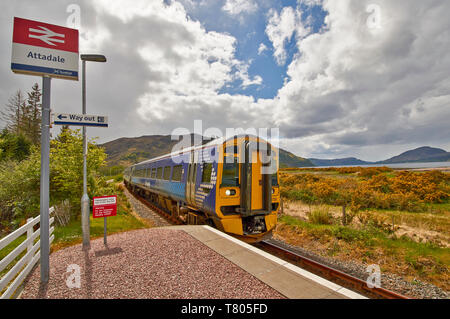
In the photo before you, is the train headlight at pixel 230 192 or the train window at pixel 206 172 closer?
the train headlight at pixel 230 192

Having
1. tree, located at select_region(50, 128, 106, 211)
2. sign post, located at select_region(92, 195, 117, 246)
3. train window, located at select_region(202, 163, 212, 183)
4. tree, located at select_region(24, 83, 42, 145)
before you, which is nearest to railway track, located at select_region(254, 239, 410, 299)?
train window, located at select_region(202, 163, 212, 183)

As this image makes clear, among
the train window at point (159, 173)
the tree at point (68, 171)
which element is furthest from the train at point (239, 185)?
the tree at point (68, 171)

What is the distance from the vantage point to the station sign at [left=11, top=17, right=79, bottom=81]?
3.12 m

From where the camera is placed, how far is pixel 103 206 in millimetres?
4980

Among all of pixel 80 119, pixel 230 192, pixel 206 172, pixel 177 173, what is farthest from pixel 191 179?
pixel 80 119

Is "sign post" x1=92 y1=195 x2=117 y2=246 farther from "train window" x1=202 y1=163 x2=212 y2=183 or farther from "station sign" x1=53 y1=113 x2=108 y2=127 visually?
"train window" x1=202 y1=163 x2=212 y2=183

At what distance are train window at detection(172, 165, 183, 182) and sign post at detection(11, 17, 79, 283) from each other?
478 centimetres

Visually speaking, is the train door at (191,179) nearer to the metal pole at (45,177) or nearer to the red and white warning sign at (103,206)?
the red and white warning sign at (103,206)

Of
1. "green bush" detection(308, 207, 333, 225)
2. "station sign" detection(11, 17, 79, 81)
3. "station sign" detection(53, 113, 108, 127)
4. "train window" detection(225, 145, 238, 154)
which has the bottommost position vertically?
"green bush" detection(308, 207, 333, 225)

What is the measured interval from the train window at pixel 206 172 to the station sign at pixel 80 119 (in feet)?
9.04

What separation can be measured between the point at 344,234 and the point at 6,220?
13.2 metres

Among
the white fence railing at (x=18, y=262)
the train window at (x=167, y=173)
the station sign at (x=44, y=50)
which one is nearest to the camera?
the white fence railing at (x=18, y=262)

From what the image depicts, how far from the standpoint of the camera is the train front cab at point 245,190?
5.49 meters
